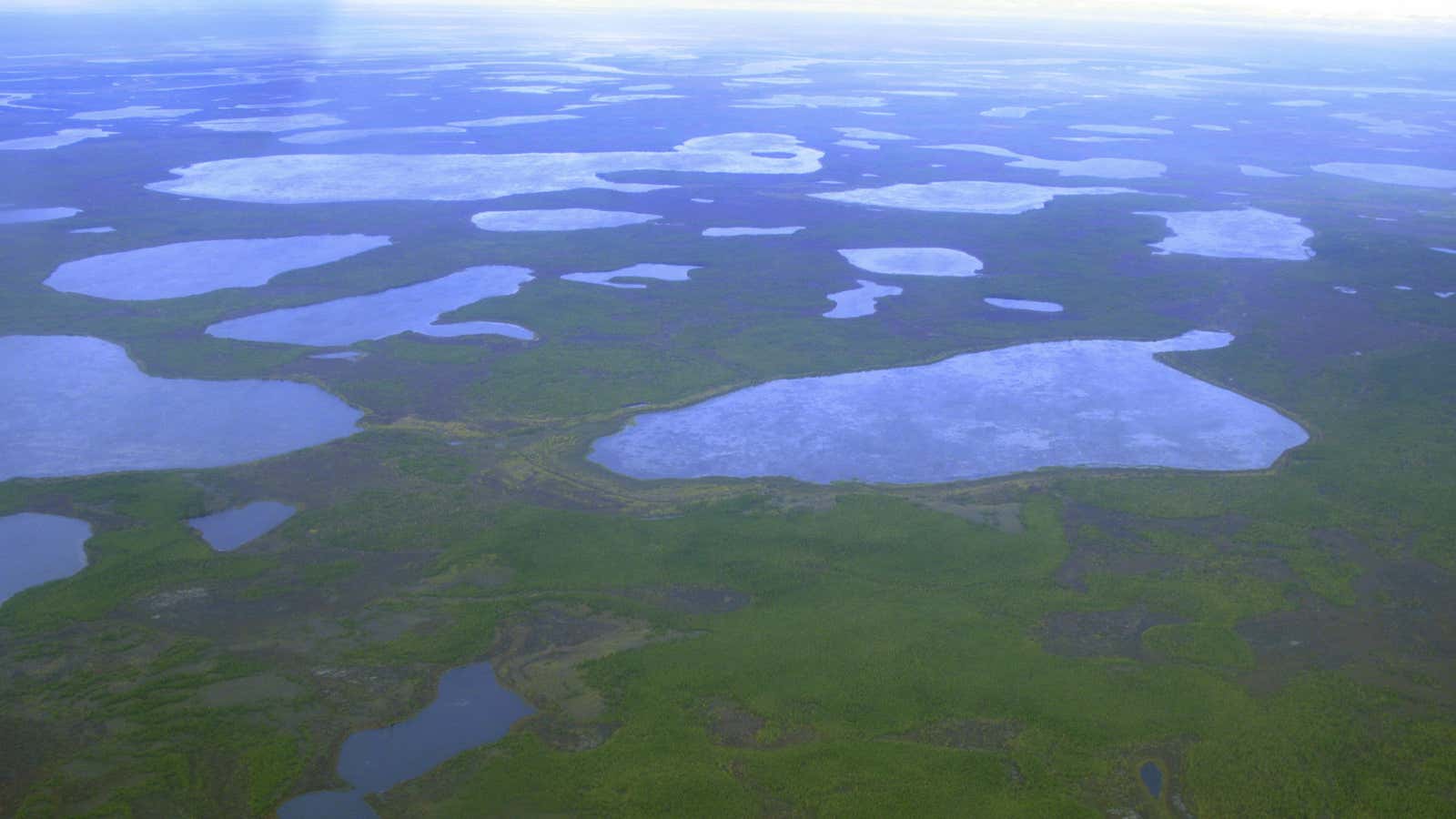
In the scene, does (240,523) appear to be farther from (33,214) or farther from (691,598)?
(33,214)

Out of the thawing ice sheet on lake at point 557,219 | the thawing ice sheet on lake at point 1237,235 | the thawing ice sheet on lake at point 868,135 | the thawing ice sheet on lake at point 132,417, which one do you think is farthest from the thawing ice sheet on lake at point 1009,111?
the thawing ice sheet on lake at point 132,417

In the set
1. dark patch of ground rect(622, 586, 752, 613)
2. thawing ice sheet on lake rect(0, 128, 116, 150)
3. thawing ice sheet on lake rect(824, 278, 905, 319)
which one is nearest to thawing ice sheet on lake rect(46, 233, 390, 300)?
thawing ice sheet on lake rect(824, 278, 905, 319)

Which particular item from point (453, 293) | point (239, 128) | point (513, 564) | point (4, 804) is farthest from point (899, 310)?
point (239, 128)

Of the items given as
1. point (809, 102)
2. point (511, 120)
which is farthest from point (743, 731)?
point (809, 102)

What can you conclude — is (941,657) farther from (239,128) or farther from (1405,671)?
(239,128)

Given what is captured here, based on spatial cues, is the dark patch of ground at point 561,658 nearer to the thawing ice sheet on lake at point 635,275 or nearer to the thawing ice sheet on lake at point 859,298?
the thawing ice sheet on lake at point 859,298

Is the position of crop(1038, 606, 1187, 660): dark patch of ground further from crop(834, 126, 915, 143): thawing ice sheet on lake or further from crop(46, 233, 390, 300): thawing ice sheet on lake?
crop(834, 126, 915, 143): thawing ice sheet on lake

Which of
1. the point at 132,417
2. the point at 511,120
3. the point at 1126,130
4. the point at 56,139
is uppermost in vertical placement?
the point at 1126,130
